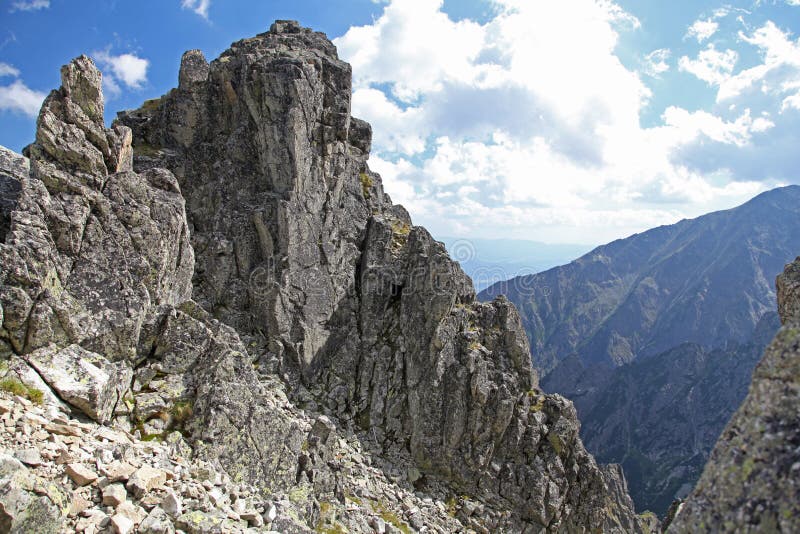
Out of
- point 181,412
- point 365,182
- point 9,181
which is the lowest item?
point 181,412

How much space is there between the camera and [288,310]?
4900 cm

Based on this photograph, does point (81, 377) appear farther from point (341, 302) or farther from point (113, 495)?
point (341, 302)

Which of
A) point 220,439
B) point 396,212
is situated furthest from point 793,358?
point 396,212

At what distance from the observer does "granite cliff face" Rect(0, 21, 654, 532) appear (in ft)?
70.8

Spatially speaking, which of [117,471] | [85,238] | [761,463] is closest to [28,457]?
[117,471]

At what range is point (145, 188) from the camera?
2505 cm

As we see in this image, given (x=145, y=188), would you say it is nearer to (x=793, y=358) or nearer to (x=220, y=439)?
(x=220, y=439)

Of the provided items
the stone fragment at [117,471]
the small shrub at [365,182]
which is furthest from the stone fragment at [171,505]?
the small shrub at [365,182]

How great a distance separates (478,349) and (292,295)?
22.3m

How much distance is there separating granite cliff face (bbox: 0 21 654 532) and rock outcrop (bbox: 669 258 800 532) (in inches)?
622

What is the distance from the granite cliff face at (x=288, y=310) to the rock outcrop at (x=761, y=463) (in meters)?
15.8

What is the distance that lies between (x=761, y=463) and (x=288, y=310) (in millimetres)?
43983

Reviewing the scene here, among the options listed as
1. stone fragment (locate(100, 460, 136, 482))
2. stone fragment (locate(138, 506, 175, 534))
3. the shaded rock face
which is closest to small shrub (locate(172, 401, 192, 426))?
stone fragment (locate(100, 460, 136, 482))

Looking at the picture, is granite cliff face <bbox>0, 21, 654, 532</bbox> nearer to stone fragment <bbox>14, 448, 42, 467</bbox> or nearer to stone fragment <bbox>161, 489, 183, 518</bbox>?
stone fragment <bbox>161, 489, 183, 518</bbox>
